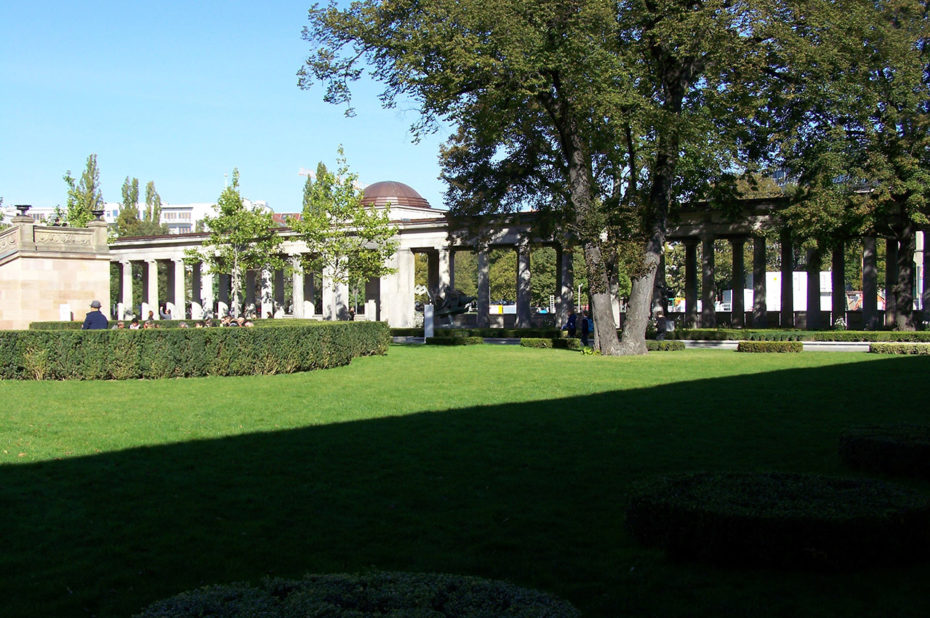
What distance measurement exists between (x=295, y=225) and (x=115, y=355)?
35.1 meters

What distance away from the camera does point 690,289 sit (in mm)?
57125

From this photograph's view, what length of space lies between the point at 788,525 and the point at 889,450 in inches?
156

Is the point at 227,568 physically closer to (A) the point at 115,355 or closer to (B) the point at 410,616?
(B) the point at 410,616

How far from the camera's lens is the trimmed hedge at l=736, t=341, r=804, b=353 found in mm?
32000

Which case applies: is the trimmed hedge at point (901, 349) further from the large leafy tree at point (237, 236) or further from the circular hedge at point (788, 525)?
the large leafy tree at point (237, 236)

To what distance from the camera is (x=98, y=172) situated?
8362 cm

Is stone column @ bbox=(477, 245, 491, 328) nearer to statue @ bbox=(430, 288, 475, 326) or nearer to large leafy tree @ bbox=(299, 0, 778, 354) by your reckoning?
statue @ bbox=(430, 288, 475, 326)

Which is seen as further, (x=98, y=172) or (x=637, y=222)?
(x=98, y=172)

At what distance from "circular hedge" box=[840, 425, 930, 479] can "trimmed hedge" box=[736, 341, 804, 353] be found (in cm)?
2270

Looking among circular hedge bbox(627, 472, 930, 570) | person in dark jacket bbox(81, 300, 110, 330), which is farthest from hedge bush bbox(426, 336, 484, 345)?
circular hedge bbox(627, 472, 930, 570)

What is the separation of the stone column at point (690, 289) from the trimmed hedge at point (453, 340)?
65.3 feet

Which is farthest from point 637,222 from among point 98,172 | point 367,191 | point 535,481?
point 98,172

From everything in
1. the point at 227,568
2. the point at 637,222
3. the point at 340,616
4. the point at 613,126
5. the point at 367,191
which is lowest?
the point at 227,568

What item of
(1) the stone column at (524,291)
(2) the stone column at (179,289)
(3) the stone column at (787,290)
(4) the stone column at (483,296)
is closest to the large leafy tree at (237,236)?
(2) the stone column at (179,289)
